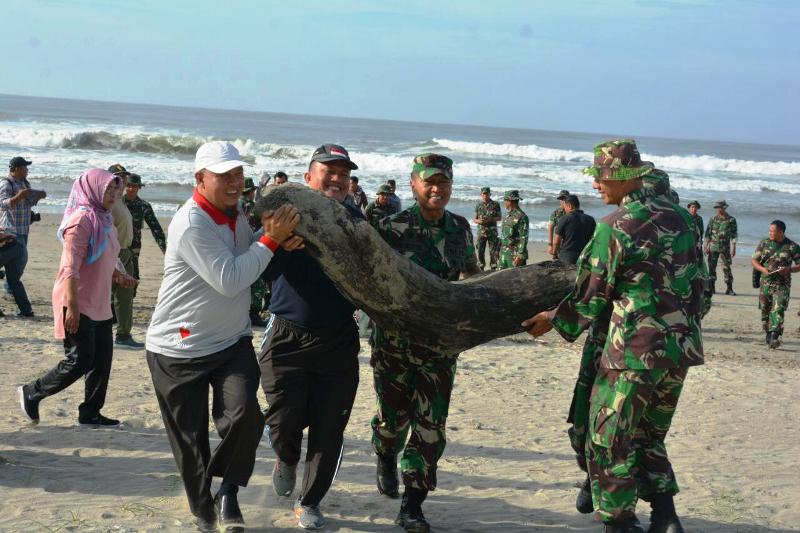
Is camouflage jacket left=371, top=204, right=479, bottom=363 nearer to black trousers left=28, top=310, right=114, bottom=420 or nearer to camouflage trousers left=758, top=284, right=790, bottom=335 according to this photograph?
black trousers left=28, top=310, right=114, bottom=420

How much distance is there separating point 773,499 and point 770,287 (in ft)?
26.3

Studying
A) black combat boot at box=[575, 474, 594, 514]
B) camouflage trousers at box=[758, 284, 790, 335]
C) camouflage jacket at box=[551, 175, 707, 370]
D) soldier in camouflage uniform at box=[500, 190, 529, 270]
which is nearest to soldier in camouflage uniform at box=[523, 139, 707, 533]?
camouflage jacket at box=[551, 175, 707, 370]

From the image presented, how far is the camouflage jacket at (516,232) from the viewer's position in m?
16.1

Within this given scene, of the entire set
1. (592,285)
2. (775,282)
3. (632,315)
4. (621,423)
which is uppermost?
(592,285)

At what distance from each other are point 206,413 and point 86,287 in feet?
7.32

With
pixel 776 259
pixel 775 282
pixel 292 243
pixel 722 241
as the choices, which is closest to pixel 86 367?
pixel 292 243

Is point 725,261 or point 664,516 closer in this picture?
point 664,516

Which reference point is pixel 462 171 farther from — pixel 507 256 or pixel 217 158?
pixel 217 158

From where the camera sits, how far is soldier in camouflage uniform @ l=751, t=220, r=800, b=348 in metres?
13.0

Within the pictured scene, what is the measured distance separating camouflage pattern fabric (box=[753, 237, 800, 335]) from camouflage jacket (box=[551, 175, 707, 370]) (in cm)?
→ 934

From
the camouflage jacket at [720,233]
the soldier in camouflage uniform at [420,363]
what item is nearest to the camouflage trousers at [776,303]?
the camouflage jacket at [720,233]

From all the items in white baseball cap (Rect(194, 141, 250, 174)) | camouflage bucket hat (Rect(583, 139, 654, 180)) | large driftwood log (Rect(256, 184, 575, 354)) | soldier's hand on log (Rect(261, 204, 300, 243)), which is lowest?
large driftwood log (Rect(256, 184, 575, 354))

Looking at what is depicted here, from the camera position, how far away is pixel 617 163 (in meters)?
4.52

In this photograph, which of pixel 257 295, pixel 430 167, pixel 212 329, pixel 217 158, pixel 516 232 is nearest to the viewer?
pixel 217 158
